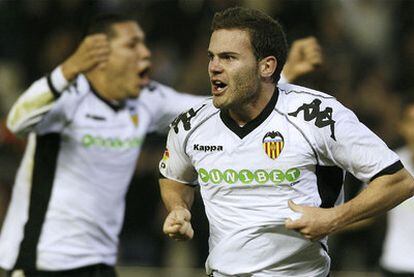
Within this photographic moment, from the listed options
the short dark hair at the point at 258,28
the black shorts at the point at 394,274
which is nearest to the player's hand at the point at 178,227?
the short dark hair at the point at 258,28

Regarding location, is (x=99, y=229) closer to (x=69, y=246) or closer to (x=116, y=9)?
(x=69, y=246)

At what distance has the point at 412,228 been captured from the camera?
690cm

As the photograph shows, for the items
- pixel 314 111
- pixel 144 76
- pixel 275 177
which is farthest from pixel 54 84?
pixel 314 111

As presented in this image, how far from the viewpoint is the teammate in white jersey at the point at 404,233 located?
22.7ft

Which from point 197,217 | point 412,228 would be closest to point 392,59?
point 197,217

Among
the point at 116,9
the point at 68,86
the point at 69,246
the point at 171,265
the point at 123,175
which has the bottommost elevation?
the point at 171,265

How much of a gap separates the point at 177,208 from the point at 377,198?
0.95 meters

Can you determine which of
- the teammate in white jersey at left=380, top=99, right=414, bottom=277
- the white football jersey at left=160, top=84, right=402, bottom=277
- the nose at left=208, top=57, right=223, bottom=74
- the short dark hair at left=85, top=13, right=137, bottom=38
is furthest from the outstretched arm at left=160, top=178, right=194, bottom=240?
the teammate in white jersey at left=380, top=99, right=414, bottom=277

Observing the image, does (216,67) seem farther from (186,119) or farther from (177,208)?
(177,208)

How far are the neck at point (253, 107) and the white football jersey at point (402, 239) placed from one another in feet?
8.54

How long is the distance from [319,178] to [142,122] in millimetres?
2098

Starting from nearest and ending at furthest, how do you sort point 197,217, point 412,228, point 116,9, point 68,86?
point 68,86
point 412,228
point 197,217
point 116,9

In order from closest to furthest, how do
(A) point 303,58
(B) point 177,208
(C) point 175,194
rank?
(B) point 177,208, (C) point 175,194, (A) point 303,58

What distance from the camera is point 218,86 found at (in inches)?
178
